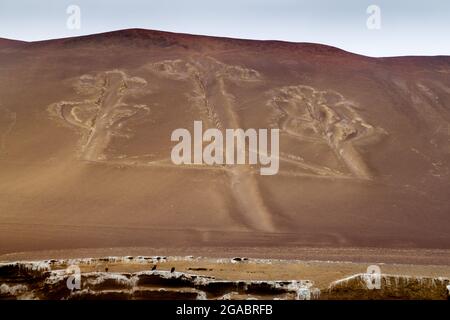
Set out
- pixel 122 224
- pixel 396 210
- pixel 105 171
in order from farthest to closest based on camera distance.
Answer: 1. pixel 105 171
2. pixel 396 210
3. pixel 122 224

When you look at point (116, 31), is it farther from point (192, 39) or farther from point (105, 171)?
point (105, 171)

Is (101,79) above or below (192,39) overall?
below

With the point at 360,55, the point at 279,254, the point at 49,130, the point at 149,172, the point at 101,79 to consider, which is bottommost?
the point at 279,254

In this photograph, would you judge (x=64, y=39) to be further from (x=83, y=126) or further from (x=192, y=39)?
(x=83, y=126)

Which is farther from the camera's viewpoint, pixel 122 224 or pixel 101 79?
pixel 101 79
